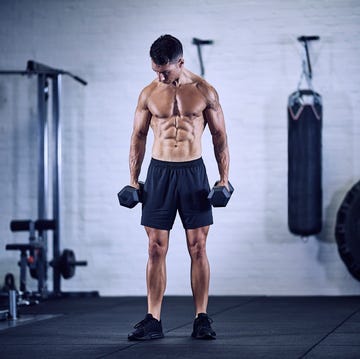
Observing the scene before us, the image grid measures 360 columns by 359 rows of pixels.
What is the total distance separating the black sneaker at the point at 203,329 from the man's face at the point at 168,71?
1062 millimetres

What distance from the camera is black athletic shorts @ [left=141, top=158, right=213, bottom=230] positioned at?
13.3 ft

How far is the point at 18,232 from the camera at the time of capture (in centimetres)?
722

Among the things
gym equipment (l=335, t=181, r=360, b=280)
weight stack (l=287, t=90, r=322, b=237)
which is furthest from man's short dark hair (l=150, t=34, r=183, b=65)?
gym equipment (l=335, t=181, r=360, b=280)

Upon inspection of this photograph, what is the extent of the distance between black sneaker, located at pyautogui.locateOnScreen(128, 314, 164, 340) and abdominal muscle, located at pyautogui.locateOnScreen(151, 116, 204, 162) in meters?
0.73

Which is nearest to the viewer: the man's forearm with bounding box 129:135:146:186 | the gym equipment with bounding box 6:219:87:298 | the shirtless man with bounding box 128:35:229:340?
the shirtless man with bounding box 128:35:229:340

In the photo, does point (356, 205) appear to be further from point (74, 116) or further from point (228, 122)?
point (74, 116)

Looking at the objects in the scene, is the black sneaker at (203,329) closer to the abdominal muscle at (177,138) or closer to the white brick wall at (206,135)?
the abdominal muscle at (177,138)

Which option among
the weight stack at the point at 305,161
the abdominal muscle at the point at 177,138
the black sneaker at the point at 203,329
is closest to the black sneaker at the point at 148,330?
the black sneaker at the point at 203,329

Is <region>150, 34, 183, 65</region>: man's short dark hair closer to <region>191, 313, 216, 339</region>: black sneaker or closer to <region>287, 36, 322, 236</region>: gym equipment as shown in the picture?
<region>191, 313, 216, 339</region>: black sneaker

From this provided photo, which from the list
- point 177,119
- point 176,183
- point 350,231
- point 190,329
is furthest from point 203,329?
point 350,231

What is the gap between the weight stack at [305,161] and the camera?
21.4 ft

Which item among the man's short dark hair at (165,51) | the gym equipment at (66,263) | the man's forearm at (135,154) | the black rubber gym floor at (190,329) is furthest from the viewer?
the gym equipment at (66,263)

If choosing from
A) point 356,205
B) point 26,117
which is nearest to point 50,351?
point 356,205

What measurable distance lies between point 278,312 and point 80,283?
220 centimetres
